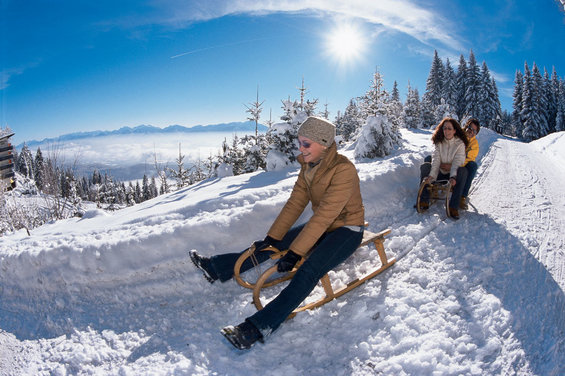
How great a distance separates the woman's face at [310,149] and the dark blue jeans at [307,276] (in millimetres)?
829

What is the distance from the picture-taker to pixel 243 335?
8.59 ft

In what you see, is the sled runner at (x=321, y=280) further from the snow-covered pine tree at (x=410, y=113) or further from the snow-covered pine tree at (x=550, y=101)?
the snow-covered pine tree at (x=550, y=101)

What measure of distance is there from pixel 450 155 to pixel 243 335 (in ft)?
16.7

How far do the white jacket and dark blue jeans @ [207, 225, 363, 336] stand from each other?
129 inches

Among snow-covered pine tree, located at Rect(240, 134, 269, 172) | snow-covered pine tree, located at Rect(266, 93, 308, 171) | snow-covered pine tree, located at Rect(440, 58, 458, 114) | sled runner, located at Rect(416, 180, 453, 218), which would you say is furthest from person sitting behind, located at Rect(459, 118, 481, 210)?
snow-covered pine tree, located at Rect(440, 58, 458, 114)

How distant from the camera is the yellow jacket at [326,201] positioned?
3008 mm

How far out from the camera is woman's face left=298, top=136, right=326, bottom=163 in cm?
322

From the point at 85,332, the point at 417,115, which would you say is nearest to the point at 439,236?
the point at 85,332

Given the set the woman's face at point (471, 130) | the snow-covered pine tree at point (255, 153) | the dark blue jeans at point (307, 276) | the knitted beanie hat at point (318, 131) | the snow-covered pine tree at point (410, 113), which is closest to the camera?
the dark blue jeans at point (307, 276)

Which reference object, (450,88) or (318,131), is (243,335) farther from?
(450,88)

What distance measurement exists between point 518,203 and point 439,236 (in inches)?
112

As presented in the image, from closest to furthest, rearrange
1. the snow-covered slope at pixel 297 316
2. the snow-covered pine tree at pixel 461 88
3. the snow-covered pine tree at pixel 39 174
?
the snow-covered slope at pixel 297 316
the snow-covered pine tree at pixel 39 174
the snow-covered pine tree at pixel 461 88

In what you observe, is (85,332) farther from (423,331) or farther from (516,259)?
(516,259)

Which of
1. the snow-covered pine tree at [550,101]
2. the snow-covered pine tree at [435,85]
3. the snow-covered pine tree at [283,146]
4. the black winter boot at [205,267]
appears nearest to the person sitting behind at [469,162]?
the black winter boot at [205,267]
